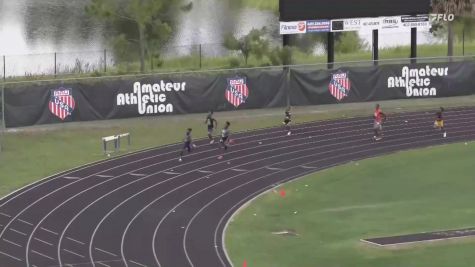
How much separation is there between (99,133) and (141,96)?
2974 millimetres

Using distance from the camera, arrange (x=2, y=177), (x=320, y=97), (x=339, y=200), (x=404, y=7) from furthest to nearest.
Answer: (x=404, y=7) < (x=320, y=97) < (x=2, y=177) < (x=339, y=200)

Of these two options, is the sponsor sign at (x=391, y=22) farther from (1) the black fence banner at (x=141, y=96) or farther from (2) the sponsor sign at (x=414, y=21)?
(1) the black fence banner at (x=141, y=96)

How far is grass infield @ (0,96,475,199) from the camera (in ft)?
122

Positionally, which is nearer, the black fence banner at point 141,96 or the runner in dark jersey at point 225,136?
the runner in dark jersey at point 225,136

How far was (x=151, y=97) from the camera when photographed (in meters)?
45.3

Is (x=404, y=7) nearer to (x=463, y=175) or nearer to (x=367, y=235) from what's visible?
(x=463, y=175)

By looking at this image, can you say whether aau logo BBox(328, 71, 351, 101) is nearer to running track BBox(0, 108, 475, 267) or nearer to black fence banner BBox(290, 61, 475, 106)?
black fence banner BBox(290, 61, 475, 106)

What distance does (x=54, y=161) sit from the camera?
38.1m

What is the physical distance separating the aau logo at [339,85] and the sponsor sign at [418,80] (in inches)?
91.4

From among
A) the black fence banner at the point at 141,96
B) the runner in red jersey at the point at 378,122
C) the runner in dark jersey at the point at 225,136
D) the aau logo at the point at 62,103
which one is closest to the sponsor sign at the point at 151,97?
the black fence banner at the point at 141,96

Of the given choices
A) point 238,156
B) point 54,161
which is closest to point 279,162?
point 238,156

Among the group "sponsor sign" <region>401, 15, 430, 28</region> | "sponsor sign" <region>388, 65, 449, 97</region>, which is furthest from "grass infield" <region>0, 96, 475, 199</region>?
"sponsor sign" <region>401, 15, 430, 28</region>

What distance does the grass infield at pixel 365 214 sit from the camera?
A: 2598 centimetres

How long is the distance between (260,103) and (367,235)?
65.2 ft
